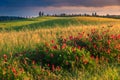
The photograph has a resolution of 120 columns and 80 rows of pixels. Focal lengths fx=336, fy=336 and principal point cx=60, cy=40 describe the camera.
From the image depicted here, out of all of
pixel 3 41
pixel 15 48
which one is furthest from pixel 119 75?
pixel 3 41

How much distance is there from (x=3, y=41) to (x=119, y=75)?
6.70m

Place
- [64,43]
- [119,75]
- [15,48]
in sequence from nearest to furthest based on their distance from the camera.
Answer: [119,75] < [64,43] < [15,48]

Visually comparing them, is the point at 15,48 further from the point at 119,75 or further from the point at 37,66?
the point at 119,75

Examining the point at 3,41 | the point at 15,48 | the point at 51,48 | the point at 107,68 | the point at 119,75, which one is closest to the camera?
the point at 119,75

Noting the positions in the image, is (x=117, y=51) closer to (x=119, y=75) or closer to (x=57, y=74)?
(x=119, y=75)

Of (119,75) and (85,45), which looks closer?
(119,75)

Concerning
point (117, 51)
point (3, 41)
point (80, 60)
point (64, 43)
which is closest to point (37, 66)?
point (80, 60)

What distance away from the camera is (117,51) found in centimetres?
1186

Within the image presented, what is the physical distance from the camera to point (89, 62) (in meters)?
10.6

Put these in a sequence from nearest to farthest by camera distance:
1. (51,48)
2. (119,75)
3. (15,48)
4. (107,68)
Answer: (119,75) < (107,68) < (51,48) < (15,48)

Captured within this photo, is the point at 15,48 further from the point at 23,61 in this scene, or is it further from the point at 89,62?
the point at 89,62

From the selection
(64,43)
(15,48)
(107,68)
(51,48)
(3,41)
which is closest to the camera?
(107,68)

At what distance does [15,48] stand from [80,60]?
3.61 m

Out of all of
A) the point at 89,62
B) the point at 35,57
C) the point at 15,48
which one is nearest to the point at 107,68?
the point at 89,62
